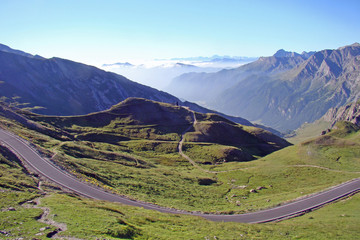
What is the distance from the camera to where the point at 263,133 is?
6344 inches

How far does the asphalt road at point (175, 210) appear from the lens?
4981cm

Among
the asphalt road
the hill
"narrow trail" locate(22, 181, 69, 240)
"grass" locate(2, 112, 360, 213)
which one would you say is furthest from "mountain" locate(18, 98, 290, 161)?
"narrow trail" locate(22, 181, 69, 240)

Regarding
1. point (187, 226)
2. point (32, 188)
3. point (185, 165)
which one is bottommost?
point (185, 165)

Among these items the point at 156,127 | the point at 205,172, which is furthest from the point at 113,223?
the point at 156,127

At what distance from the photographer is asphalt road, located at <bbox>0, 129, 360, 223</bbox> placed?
49.8m

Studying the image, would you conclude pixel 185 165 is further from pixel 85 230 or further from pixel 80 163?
pixel 85 230

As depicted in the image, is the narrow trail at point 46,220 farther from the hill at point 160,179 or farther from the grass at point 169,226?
the grass at point 169,226

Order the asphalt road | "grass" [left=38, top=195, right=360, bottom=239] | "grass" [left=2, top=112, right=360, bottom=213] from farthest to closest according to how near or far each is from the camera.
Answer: "grass" [left=2, top=112, right=360, bottom=213] < the asphalt road < "grass" [left=38, top=195, right=360, bottom=239]

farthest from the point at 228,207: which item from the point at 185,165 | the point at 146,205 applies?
the point at 185,165

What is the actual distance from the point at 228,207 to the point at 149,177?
24369 millimetres

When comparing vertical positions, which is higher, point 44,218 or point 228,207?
point 44,218

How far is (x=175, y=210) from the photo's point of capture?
51.5 meters

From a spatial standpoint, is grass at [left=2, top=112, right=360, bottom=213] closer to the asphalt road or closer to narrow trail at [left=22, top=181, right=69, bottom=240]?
the asphalt road

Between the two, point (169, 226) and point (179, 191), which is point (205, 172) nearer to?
point (179, 191)
